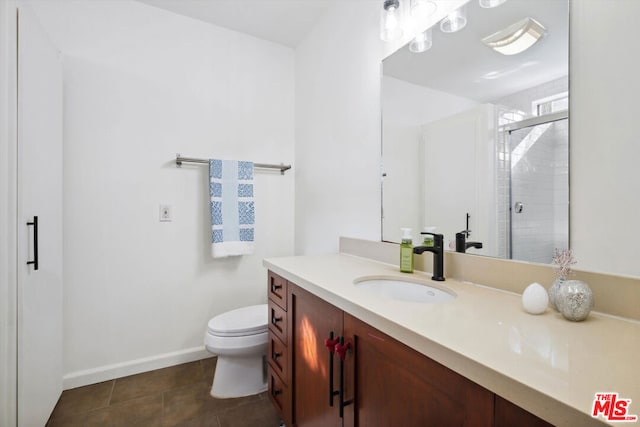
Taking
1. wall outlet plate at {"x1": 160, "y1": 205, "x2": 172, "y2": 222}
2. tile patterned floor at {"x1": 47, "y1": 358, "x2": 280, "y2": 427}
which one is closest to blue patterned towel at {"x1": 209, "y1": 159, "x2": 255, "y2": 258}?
wall outlet plate at {"x1": 160, "y1": 205, "x2": 172, "y2": 222}

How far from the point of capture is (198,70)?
2.24 meters

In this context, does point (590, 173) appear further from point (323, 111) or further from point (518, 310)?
point (323, 111)

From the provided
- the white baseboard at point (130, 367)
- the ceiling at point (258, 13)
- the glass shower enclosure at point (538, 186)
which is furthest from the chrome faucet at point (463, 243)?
the white baseboard at point (130, 367)

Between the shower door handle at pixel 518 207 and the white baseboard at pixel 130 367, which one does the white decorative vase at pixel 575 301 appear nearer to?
the shower door handle at pixel 518 207

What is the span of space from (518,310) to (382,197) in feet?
2.93

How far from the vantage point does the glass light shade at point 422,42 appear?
4.44ft

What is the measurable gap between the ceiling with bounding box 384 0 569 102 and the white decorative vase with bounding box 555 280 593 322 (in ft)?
2.07

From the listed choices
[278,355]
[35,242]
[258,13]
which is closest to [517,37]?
[278,355]

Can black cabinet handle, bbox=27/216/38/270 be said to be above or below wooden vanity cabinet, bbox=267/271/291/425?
above

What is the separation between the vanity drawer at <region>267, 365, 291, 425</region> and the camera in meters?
1.36

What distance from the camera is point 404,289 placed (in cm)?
122

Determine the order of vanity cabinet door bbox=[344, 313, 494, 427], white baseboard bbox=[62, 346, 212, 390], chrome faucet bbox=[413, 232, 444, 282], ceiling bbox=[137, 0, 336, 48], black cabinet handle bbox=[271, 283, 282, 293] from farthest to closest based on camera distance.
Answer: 1. ceiling bbox=[137, 0, 336, 48]
2. white baseboard bbox=[62, 346, 212, 390]
3. black cabinet handle bbox=[271, 283, 282, 293]
4. chrome faucet bbox=[413, 232, 444, 282]
5. vanity cabinet door bbox=[344, 313, 494, 427]

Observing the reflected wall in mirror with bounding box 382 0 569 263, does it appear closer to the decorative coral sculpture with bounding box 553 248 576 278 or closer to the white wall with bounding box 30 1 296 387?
the decorative coral sculpture with bounding box 553 248 576 278

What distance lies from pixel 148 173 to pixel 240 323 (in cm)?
121
